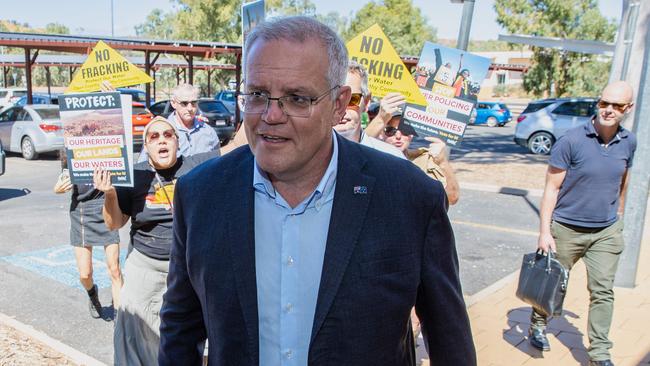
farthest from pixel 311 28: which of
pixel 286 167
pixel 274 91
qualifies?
pixel 286 167

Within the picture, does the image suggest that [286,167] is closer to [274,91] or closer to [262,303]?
[274,91]

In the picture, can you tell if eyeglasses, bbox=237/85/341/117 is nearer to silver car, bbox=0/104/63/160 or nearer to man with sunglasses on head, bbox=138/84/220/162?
man with sunglasses on head, bbox=138/84/220/162

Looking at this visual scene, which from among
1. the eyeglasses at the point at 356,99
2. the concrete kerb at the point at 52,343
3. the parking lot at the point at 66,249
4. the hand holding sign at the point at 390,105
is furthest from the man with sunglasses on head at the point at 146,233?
the hand holding sign at the point at 390,105

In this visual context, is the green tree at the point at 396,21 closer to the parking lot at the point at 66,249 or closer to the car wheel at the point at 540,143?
the car wheel at the point at 540,143

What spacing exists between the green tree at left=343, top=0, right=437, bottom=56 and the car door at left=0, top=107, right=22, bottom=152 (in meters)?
41.0

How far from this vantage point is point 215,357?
1782mm

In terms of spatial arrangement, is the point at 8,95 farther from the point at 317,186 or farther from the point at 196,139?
the point at 317,186

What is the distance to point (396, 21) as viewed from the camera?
56.1 metres

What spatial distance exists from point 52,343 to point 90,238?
983 mm

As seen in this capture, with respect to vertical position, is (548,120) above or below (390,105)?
below

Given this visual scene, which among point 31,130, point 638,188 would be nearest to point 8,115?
point 31,130

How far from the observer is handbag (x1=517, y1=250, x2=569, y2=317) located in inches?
169

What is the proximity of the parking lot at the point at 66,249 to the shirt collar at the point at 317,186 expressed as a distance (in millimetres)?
3383

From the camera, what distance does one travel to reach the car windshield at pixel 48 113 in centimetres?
1683
